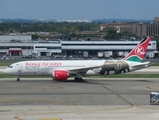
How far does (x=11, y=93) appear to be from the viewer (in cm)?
6066

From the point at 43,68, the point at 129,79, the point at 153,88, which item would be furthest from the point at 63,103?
the point at 129,79

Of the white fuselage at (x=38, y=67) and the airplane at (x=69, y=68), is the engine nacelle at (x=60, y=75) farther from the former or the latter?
the white fuselage at (x=38, y=67)

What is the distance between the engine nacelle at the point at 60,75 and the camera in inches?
2975

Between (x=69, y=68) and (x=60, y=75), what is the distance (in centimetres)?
217

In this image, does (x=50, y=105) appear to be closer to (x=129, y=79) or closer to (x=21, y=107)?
(x=21, y=107)

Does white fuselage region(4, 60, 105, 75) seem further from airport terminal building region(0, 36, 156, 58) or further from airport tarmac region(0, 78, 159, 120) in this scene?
airport terminal building region(0, 36, 156, 58)

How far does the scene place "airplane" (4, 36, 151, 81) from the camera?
7612cm

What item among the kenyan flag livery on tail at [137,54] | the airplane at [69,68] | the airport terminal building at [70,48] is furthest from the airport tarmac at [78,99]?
the airport terminal building at [70,48]

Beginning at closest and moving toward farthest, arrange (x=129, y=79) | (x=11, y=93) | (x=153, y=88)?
(x=11, y=93) → (x=153, y=88) → (x=129, y=79)

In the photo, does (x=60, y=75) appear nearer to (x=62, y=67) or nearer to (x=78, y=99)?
(x=62, y=67)

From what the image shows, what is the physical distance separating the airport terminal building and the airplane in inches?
3805

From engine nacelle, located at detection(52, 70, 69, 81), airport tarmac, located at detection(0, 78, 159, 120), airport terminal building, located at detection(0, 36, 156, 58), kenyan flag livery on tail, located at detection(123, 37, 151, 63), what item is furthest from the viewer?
airport terminal building, located at detection(0, 36, 156, 58)

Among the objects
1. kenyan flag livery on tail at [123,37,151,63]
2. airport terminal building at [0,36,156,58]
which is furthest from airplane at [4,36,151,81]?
airport terminal building at [0,36,156,58]

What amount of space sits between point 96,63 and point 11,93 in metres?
20.4
